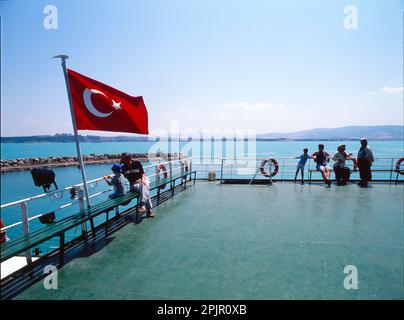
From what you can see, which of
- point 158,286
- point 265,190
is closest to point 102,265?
point 158,286

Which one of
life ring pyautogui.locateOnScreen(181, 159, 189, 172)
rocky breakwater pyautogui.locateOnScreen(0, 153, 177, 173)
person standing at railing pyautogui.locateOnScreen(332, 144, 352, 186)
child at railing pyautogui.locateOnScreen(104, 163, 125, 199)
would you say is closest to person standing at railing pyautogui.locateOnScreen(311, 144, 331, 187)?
person standing at railing pyautogui.locateOnScreen(332, 144, 352, 186)

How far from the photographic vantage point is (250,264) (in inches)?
132

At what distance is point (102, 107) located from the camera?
13.9 ft

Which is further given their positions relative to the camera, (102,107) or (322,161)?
(322,161)

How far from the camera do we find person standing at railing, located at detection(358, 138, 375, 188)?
8.48 meters

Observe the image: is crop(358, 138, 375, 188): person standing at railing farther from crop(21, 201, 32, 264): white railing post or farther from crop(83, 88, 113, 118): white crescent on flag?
crop(21, 201, 32, 264): white railing post

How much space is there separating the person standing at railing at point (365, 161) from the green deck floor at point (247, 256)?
250cm

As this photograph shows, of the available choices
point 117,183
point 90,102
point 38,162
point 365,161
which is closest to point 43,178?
point 117,183

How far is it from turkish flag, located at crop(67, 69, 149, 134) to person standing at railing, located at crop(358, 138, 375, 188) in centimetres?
A: 764

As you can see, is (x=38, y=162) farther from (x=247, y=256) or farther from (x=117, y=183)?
(x=247, y=256)

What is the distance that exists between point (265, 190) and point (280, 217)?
10.1ft

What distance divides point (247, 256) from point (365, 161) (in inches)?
283

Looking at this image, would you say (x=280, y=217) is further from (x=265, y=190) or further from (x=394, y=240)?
(x=265, y=190)
